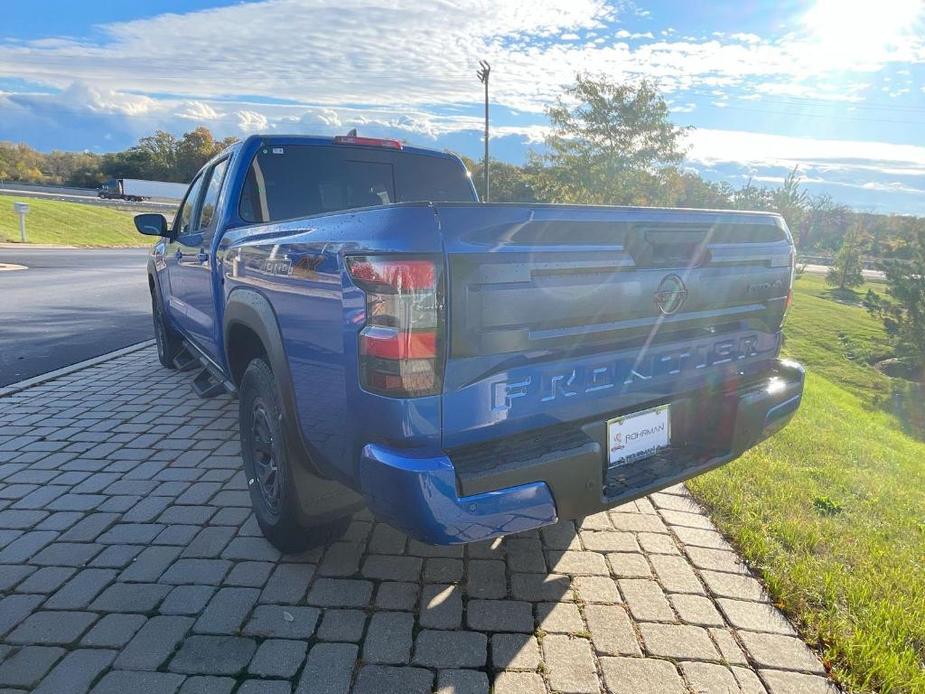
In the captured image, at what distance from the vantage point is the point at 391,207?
76.1 inches

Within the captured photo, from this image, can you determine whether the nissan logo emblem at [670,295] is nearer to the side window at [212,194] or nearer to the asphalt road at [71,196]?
the side window at [212,194]

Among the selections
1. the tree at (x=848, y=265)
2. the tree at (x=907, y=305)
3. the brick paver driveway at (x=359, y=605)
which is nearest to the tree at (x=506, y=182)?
the tree at (x=848, y=265)

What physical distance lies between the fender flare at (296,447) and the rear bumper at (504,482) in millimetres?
581

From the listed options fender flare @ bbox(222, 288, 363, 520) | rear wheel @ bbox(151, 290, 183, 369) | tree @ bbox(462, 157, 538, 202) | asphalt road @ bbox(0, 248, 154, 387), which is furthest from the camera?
tree @ bbox(462, 157, 538, 202)

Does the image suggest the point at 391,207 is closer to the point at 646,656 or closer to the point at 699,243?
the point at 699,243

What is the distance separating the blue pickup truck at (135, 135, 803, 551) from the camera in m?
1.88

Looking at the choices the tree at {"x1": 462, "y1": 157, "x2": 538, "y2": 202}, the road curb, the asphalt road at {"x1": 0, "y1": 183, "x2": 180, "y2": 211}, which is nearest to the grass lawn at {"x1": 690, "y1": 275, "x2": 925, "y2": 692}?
the road curb

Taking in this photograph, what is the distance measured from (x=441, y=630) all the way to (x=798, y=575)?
1.67 metres

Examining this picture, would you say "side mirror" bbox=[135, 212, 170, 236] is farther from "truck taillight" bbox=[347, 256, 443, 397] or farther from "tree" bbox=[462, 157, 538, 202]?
"tree" bbox=[462, 157, 538, 202]

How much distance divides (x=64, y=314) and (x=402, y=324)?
9.81 m

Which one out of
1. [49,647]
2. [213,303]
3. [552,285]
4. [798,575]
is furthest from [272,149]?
[798,575]

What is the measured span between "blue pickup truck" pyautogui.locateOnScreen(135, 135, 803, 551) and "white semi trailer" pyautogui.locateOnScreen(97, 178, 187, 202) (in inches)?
2145

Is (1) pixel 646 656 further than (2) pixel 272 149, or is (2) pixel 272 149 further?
(2) pixel 272 149

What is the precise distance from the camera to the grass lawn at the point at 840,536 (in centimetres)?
232
